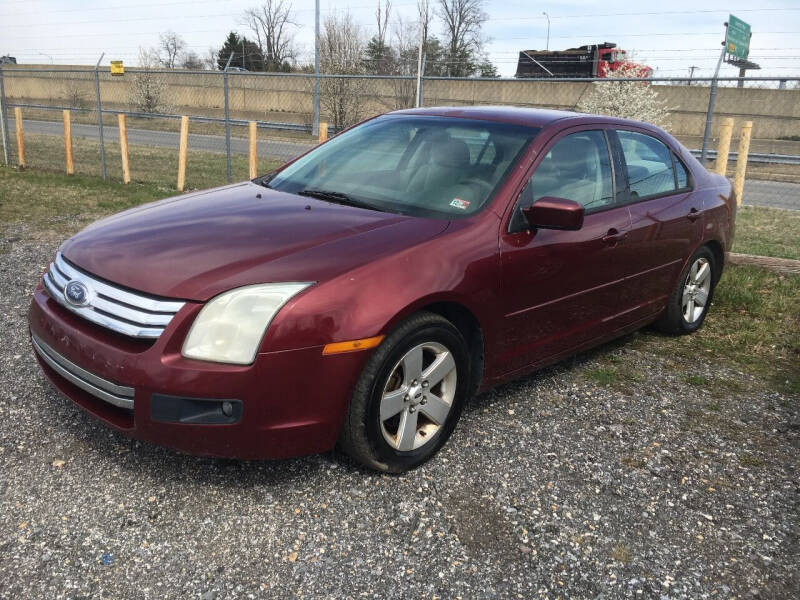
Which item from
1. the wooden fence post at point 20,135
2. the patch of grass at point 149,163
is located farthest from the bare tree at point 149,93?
the wooden fence post at point 20,135

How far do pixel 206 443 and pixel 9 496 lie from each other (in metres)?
0.89

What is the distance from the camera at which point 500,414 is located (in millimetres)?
3709

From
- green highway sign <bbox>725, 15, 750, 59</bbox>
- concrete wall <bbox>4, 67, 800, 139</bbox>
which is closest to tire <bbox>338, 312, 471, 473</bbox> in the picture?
concrete wall <bbox>4, 67, 800, 139</bbox>

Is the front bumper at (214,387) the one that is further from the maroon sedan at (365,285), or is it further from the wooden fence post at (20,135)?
the wooden fence post at (20,135)

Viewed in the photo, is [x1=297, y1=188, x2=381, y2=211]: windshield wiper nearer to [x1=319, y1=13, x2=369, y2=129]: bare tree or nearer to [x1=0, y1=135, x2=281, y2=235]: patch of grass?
[x1=0, y1=135, x2=281, y2=235]: patch of grass

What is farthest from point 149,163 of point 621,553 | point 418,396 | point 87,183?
point 621,553

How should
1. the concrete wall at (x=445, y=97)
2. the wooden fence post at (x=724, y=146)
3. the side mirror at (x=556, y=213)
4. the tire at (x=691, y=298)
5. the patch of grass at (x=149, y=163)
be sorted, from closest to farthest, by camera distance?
the side mirror at (x=556, y=213)
the tire at (x=691, y=298)
the wooden fence post at (x=724, y=146)
the patch of grass at (x=149, y=163)
the concrete wall at (x=445, y=97)

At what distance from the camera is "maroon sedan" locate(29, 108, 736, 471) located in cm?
254

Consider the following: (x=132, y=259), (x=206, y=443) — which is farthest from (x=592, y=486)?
(x=132, y=259)

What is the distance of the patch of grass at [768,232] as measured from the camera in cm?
828

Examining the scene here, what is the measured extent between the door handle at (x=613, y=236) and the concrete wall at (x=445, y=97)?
1573cm

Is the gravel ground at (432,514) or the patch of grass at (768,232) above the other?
the patch of grass at (768,232)

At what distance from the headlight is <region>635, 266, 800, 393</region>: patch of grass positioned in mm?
3110

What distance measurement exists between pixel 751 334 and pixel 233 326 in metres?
4.18
